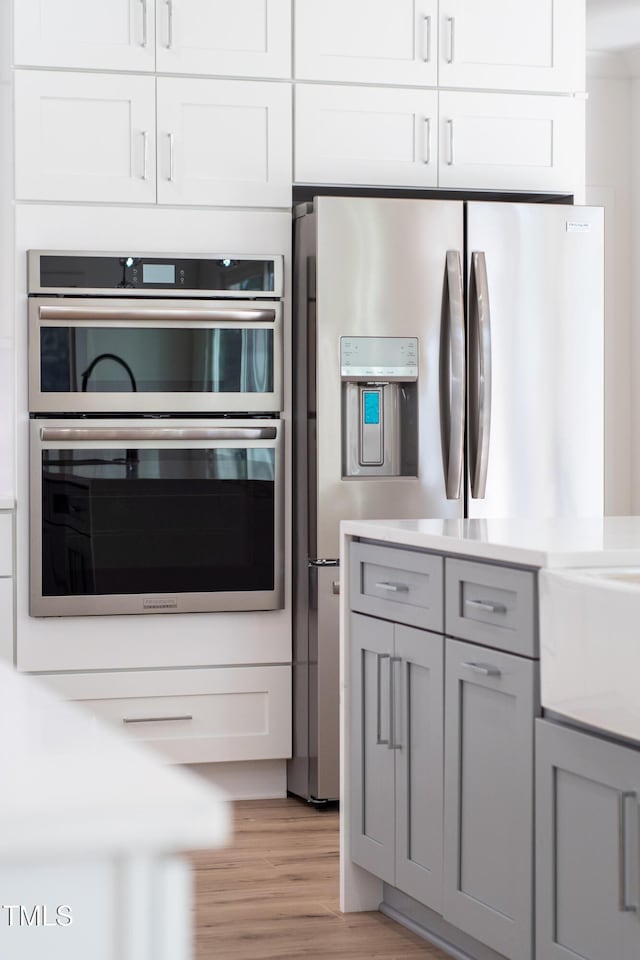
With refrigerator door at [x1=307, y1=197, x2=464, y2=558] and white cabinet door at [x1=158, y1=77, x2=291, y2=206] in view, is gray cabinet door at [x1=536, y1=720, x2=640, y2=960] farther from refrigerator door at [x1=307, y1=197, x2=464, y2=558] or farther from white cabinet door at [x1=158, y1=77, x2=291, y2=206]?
white cabinet door at [x1=158, y1=77, x2=291, y2=206]

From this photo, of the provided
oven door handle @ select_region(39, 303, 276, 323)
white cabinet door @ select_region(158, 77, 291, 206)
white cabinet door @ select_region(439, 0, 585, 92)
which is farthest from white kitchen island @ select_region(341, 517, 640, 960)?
white cabinet door @ select_region(439, 0, 585, 92)

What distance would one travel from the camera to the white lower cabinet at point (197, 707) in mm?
3604

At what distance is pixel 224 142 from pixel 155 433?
34.9 inches

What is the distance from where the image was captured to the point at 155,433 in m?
3.57

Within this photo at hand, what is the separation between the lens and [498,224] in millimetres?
3689

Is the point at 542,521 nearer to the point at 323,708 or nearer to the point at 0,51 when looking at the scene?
the point at 323,708

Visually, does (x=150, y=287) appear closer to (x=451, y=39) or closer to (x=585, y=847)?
(x=451, y=39)

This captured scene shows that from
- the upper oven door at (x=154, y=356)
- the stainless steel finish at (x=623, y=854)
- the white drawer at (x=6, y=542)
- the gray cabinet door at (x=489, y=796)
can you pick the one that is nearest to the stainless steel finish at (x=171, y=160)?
the upper oven door at (x=154, y=356)

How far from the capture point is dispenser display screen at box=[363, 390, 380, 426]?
365 centimetres

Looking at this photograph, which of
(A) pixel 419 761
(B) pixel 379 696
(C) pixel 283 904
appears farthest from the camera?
(C) pixel 283 904

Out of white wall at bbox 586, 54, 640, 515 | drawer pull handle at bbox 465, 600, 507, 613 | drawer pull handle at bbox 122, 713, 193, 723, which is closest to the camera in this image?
drawer pull handle at bbox 465, 600, 507, 613

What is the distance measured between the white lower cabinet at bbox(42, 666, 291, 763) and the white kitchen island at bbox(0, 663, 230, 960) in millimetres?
2988

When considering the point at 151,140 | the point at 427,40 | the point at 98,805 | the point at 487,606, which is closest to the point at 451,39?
the point at 427,40

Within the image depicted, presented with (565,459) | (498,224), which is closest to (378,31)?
(498,224)
